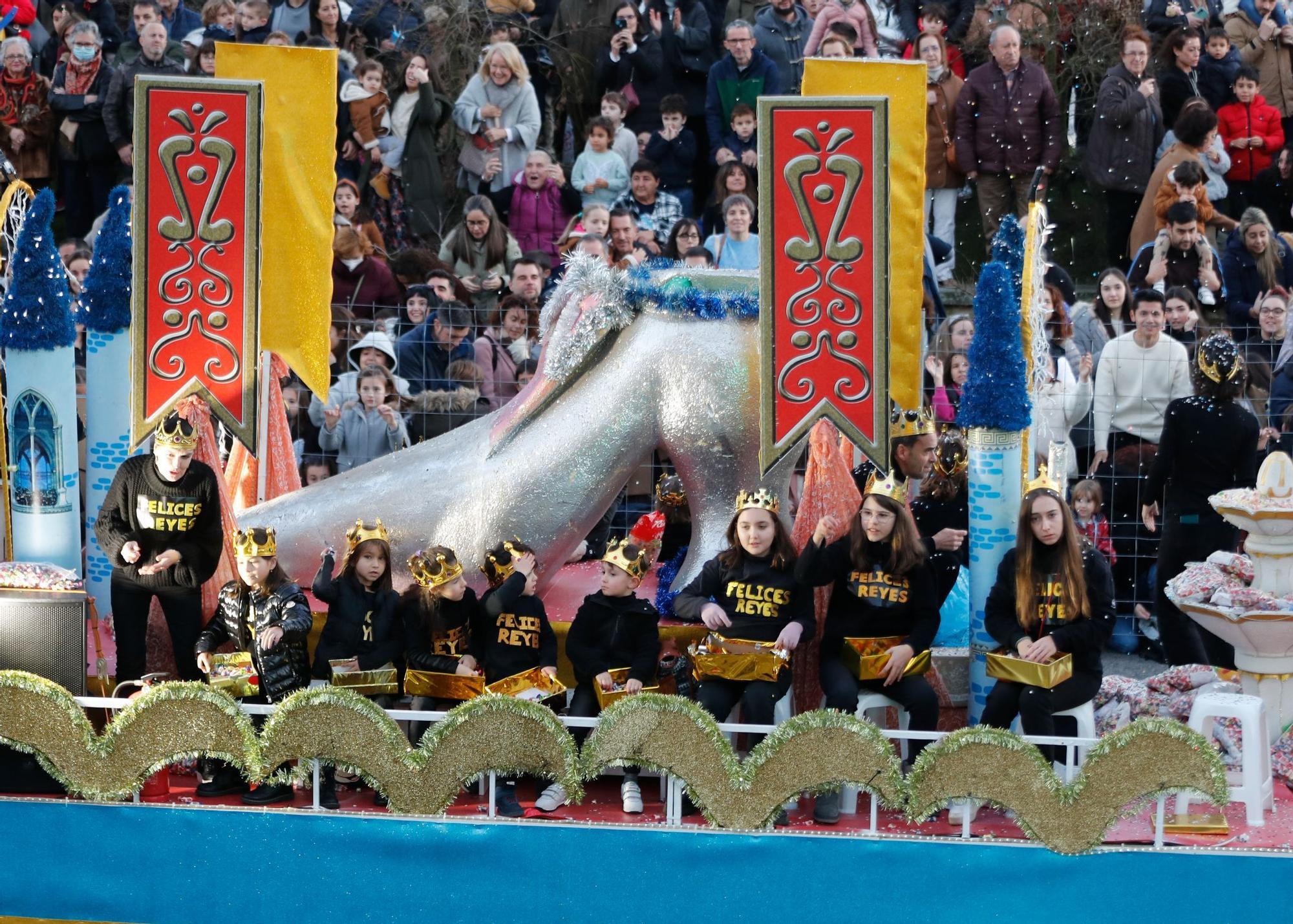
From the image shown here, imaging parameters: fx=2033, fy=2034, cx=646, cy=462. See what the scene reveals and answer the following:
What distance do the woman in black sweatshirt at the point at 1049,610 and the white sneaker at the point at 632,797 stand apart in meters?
1.26

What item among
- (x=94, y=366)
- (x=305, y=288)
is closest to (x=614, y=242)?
(x=305, y=288)

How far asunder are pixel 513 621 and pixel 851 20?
5595 millimetres

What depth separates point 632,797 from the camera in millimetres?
7145

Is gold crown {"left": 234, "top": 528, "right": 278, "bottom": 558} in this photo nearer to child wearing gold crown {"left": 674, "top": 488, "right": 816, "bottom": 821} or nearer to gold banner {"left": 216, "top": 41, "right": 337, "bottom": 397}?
gold banner {"left": 216, "top": 41, "right": 337, "bottom": 397}

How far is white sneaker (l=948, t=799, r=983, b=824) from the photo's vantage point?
687cm

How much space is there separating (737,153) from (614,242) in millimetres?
1372

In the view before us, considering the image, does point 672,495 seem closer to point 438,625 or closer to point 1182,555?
point 438,625

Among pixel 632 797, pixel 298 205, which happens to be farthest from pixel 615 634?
pixel 298 205

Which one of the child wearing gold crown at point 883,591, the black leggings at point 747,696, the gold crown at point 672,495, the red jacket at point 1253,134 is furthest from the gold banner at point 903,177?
the red jacket at point 1253,134

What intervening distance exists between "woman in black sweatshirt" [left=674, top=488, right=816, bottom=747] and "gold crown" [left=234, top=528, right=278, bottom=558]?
5.22 feet

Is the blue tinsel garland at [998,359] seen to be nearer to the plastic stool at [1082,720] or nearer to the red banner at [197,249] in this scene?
the plastic stool at [1082,720]

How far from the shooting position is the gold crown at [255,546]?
7.41m

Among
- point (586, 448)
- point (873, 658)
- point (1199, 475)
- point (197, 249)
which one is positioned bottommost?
point (873, 658)

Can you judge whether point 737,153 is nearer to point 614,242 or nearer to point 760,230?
point 614,242
